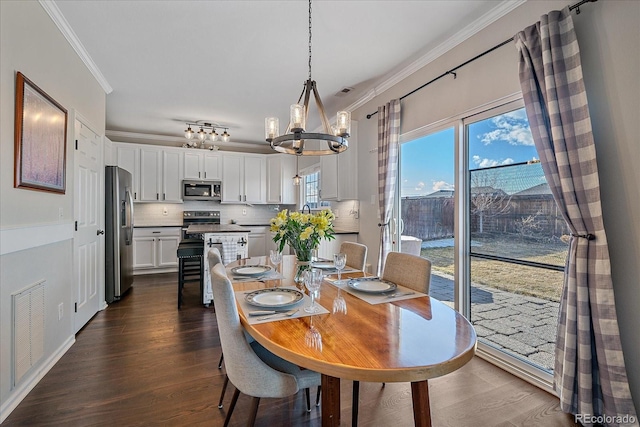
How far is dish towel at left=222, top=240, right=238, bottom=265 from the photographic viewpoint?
3721 mm

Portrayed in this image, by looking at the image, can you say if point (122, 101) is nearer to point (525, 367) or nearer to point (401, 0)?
point (401, 0)

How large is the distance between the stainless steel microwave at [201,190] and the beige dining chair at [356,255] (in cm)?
420

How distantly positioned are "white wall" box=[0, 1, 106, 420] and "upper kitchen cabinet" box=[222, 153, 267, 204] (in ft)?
11.0

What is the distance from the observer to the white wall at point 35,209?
177 centimetres

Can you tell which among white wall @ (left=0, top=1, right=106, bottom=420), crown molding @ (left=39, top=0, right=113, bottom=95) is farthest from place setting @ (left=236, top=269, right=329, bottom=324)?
crown molding @ (left=39, top=0, right=113, bottom=95)

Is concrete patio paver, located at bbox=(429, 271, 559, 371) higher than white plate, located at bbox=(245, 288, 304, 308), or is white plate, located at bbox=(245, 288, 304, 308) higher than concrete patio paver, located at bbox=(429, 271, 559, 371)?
white plate, located at bbox=(245, 288, 304, 308)

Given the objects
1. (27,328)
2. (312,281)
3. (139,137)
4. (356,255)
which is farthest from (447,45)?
(139,137)

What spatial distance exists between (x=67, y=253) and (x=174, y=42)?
2.09 m

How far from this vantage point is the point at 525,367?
2.18 meters

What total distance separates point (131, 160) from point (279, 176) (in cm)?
276

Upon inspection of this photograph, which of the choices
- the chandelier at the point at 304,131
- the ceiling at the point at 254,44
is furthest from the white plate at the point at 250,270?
the ceiling at the point at 254,44

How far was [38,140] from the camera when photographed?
7.06ft

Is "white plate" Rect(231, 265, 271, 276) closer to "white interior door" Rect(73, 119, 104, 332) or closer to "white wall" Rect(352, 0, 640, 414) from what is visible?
"white interior door" Rect(73, 119, 104, 332)

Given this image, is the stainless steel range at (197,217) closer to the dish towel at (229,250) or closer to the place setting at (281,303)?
the dish towel at (229,250)
